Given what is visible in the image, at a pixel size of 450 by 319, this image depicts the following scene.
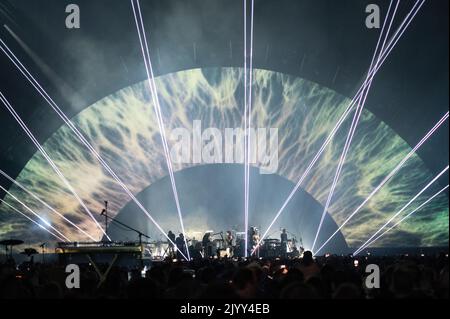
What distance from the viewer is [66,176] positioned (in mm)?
21438

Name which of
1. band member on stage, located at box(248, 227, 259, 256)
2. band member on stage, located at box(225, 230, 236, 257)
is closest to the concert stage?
band member on stage, located at box(225, 230, 236, 257)

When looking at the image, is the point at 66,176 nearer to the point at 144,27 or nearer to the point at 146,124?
the point at 146,124

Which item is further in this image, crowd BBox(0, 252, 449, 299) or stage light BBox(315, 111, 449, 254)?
stage light BBox(315, 111, 449, 254)

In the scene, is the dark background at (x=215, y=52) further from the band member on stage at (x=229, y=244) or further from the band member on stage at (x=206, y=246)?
the band member on stage at (x=229, y=244)

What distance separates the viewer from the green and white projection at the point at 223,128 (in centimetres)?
2122

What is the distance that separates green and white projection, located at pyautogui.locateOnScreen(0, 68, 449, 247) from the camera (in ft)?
69.6

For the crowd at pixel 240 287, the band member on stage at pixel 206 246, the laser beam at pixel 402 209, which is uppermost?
the laser beam at pixel 402 209

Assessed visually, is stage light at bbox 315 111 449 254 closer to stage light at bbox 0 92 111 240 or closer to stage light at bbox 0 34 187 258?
stage light at bbox 0 34 187 258

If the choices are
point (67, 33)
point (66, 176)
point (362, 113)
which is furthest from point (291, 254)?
point (67, 33)

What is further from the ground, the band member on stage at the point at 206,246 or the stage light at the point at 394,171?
the stage light at the point at 394,171

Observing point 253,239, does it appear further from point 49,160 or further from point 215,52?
point 49,160

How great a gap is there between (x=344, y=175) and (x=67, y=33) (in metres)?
11.5

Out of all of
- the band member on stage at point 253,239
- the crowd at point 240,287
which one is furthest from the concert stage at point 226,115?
the crowd at point 240,287

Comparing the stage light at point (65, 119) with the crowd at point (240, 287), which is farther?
the stage light at point (65, 119)
